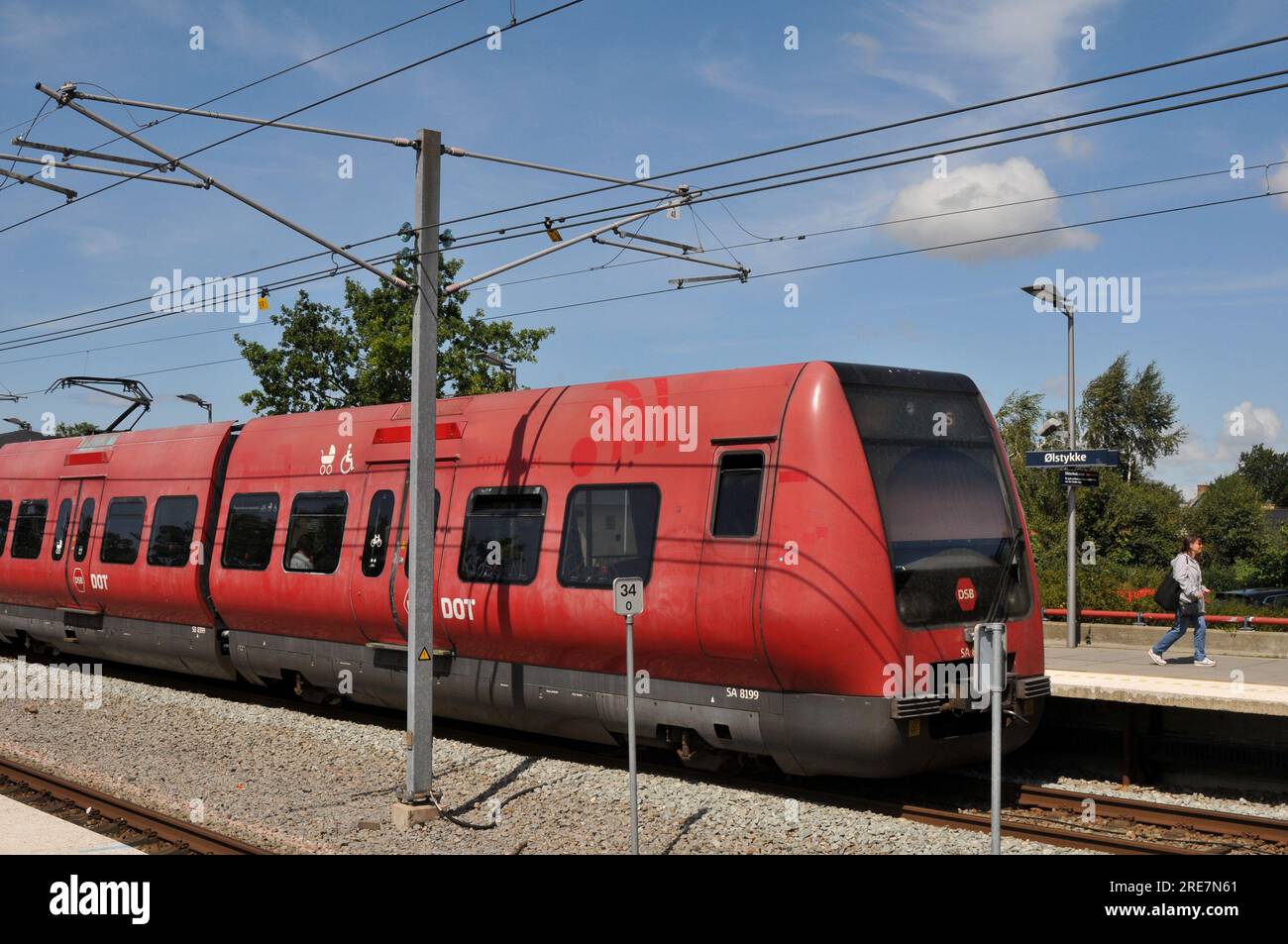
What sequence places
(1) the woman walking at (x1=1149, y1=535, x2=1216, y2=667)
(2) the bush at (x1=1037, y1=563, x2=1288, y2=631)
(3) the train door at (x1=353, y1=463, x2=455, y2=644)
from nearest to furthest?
(3) the train door at (x1=353, y1=463, x2=455, y2=644) → (1) the woman walking at (x1=1149, y1=535, x2=1216, y2=667) → (2) the bush at (x1=1037, y1=563, x2=1288, y2=631)

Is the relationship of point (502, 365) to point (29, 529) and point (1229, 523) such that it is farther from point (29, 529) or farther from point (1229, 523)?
point (1229, 523)

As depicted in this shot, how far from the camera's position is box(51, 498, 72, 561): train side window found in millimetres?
19672

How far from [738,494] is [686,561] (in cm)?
74

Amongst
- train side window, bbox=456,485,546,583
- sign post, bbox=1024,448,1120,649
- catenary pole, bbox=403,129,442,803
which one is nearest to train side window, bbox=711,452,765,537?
train side window, bbox=456,485,546,583

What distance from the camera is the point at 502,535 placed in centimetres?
1230

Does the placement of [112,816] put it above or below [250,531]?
below

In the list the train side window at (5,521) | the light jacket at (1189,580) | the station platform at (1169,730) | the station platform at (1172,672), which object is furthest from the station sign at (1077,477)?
the train side window at (5,521)

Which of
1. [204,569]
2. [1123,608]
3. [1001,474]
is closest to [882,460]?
[1001,474]

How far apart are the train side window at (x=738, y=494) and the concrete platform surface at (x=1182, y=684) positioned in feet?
11.9

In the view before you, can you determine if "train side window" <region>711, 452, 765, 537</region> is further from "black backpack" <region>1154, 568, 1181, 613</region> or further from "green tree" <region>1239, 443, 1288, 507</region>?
"green tree" <region>1239, 443, 1288, 507</region>

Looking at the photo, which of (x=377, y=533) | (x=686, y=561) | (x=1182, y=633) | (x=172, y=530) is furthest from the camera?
(x=172, y=530)

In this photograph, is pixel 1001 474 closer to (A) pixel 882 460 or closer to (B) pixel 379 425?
(A) pixel 882 460

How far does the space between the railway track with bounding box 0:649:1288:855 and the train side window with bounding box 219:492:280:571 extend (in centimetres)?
468

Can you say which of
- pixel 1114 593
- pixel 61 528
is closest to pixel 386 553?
pixel 61 528
